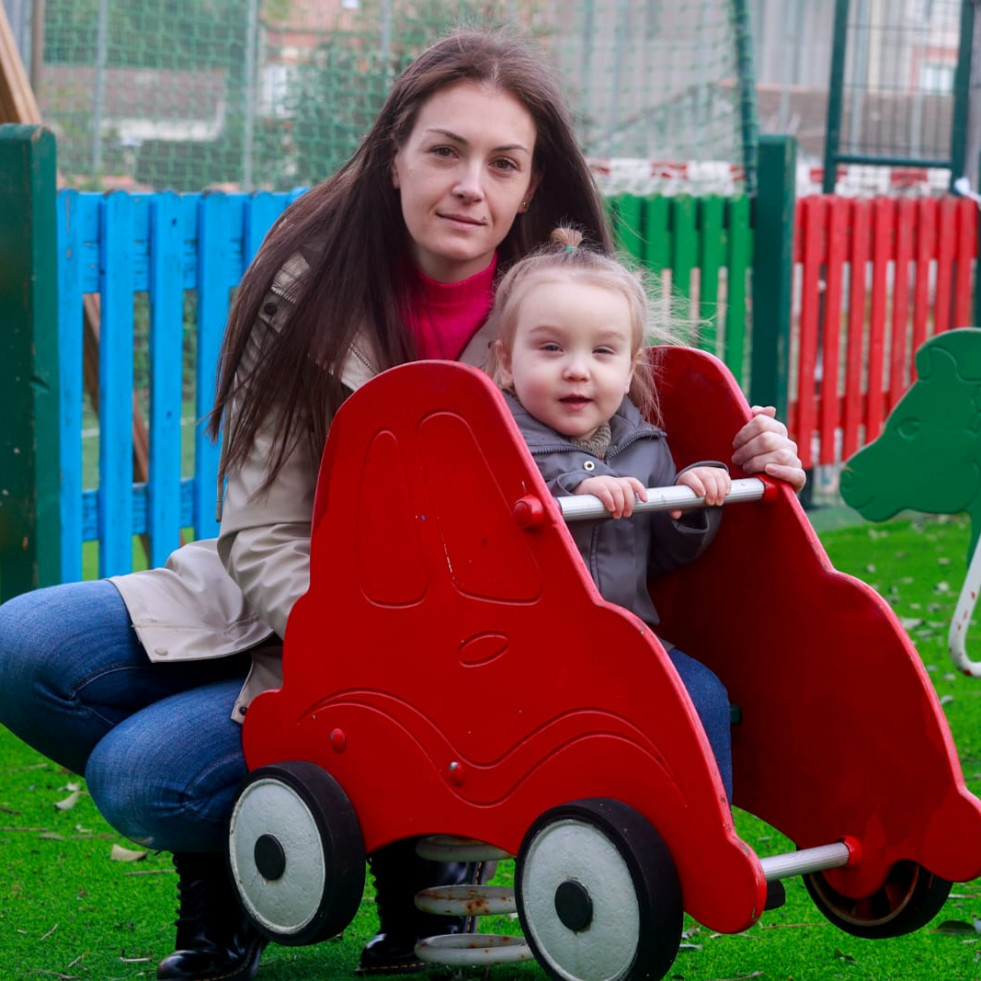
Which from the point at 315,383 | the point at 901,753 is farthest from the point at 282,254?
the point at 901,753

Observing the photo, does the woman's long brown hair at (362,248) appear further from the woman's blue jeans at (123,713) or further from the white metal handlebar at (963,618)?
the white metal handlebar at (963,618)

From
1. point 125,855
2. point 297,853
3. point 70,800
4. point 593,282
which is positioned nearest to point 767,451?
point 593,282

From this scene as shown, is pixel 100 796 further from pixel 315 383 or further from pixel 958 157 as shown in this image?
pixel 958 157

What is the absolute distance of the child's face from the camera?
7.23 feet

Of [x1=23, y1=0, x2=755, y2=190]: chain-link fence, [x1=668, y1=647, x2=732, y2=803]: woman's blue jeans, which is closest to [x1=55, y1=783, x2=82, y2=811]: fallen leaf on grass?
[x1=668, y1=647, x2=732, y2=803]: woman's blue jeans

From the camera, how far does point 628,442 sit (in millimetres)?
2275

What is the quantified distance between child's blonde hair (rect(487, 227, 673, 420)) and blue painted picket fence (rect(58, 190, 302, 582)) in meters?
2.14

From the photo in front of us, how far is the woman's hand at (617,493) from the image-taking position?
6.54ft

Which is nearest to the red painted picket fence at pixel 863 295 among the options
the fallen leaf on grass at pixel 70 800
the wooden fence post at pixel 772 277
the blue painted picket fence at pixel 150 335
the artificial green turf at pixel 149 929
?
the wooden fence post at pixel 772 277

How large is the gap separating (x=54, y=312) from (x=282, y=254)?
1.84m

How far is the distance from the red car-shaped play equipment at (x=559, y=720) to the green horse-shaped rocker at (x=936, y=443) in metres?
1.04

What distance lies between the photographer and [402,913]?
8.75 feet

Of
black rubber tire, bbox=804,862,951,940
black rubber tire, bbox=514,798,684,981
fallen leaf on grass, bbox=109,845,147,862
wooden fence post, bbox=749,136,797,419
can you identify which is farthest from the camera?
wooden fence post, bbox=749,136,797,419

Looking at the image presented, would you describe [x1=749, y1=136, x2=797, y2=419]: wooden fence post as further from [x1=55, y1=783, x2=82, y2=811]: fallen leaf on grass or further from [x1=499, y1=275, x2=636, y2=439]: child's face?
[x1=499, y1=275, x2=636, y2=439]: child's face
